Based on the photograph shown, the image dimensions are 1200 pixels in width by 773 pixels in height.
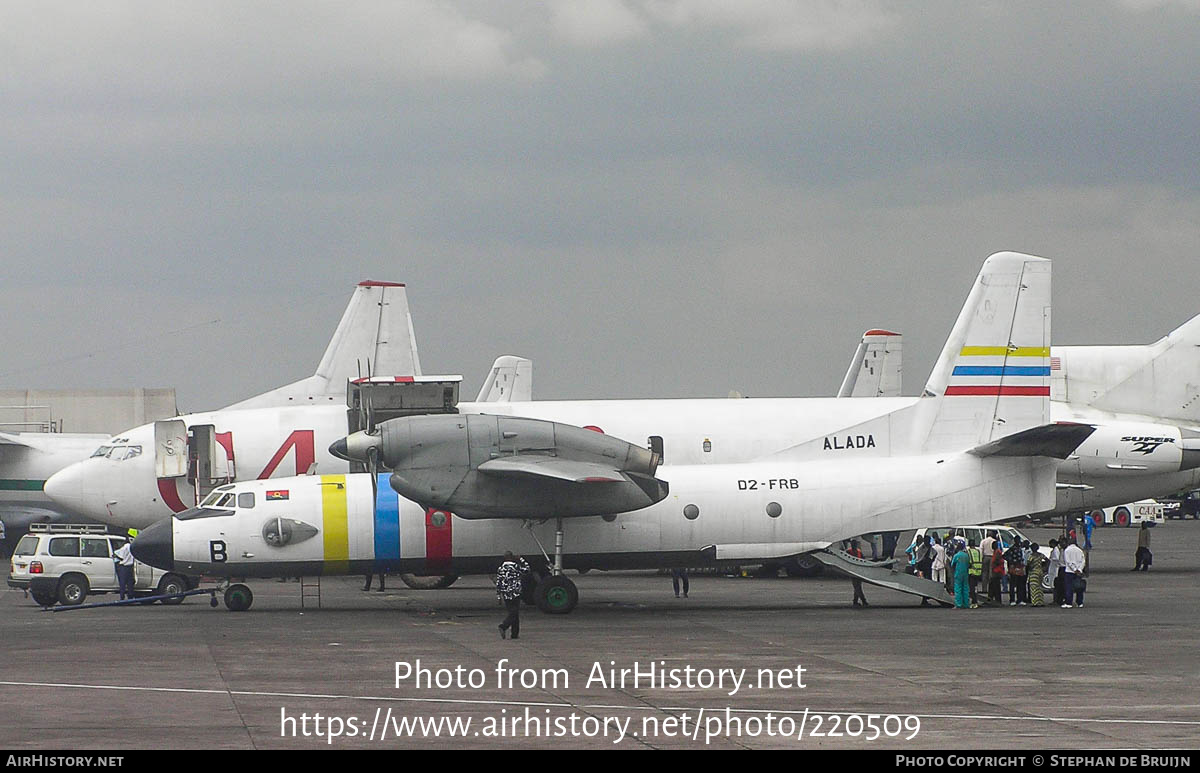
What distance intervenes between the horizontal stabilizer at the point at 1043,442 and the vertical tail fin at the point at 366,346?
18771mm

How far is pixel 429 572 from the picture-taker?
92.1ft

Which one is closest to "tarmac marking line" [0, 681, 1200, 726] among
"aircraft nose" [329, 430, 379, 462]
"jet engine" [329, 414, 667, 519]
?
"jet engine" [329, 414, 667, 519]

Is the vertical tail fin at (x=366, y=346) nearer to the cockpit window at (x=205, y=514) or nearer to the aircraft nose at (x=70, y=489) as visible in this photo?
the aircraft nose at (x=70, y=489)

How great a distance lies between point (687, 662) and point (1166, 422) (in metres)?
23.0

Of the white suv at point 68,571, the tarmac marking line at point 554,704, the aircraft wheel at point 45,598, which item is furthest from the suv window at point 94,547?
the tarmac marking line at point 554,704

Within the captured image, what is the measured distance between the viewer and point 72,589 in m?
31.7

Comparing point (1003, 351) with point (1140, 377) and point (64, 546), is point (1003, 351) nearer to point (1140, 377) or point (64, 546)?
point (1140, 377)

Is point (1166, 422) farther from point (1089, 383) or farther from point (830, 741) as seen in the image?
point (830, 741)

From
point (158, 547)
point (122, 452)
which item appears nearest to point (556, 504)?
point (158, 547)

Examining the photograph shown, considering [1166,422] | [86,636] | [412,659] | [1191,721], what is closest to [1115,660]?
[1191,721]

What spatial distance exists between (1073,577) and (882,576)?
404 centimetres

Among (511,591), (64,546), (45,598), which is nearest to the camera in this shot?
(511,591)

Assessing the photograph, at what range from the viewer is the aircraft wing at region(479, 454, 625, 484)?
84.5 feet

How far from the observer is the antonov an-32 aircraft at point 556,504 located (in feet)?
87.8
